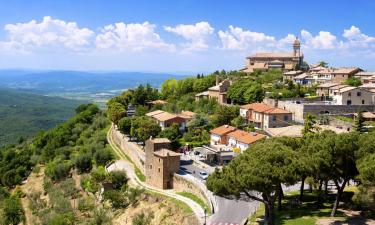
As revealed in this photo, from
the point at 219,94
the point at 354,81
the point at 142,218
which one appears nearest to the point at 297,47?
the point at 354,81

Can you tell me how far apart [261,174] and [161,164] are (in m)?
19.7

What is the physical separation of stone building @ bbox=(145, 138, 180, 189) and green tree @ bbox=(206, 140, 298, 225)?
15.6 metres

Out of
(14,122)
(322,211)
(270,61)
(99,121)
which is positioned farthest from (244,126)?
(14,122)

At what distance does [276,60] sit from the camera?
104438 millimetres

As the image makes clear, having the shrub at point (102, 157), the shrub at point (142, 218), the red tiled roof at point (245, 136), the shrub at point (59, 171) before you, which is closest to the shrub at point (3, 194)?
the shrub at point (59, 171)

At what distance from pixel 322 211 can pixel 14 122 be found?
175m

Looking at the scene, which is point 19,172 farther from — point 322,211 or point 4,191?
point 322,211

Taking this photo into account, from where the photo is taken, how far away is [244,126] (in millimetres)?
59406

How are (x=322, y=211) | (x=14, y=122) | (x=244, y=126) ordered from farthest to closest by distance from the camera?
1. (x=14, y=122)
2. (x=244, y=126)
3. (x=322, y=211)

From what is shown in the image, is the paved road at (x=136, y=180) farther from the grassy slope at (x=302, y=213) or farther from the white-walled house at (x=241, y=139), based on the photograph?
the white-walled house at (x=241, y=139)

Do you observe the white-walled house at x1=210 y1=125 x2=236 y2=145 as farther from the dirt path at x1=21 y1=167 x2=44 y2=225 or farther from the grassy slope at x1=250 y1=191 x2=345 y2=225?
the dirt path at x1=21 y1=167 x2=44 y2=225

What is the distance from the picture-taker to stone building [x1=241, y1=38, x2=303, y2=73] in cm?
10181

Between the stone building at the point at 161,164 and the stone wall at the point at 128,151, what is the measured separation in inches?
210

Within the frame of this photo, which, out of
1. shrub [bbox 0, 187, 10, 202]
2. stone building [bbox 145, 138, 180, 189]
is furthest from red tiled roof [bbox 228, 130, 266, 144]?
shrub [bbox 0, 187, 10, 202]
